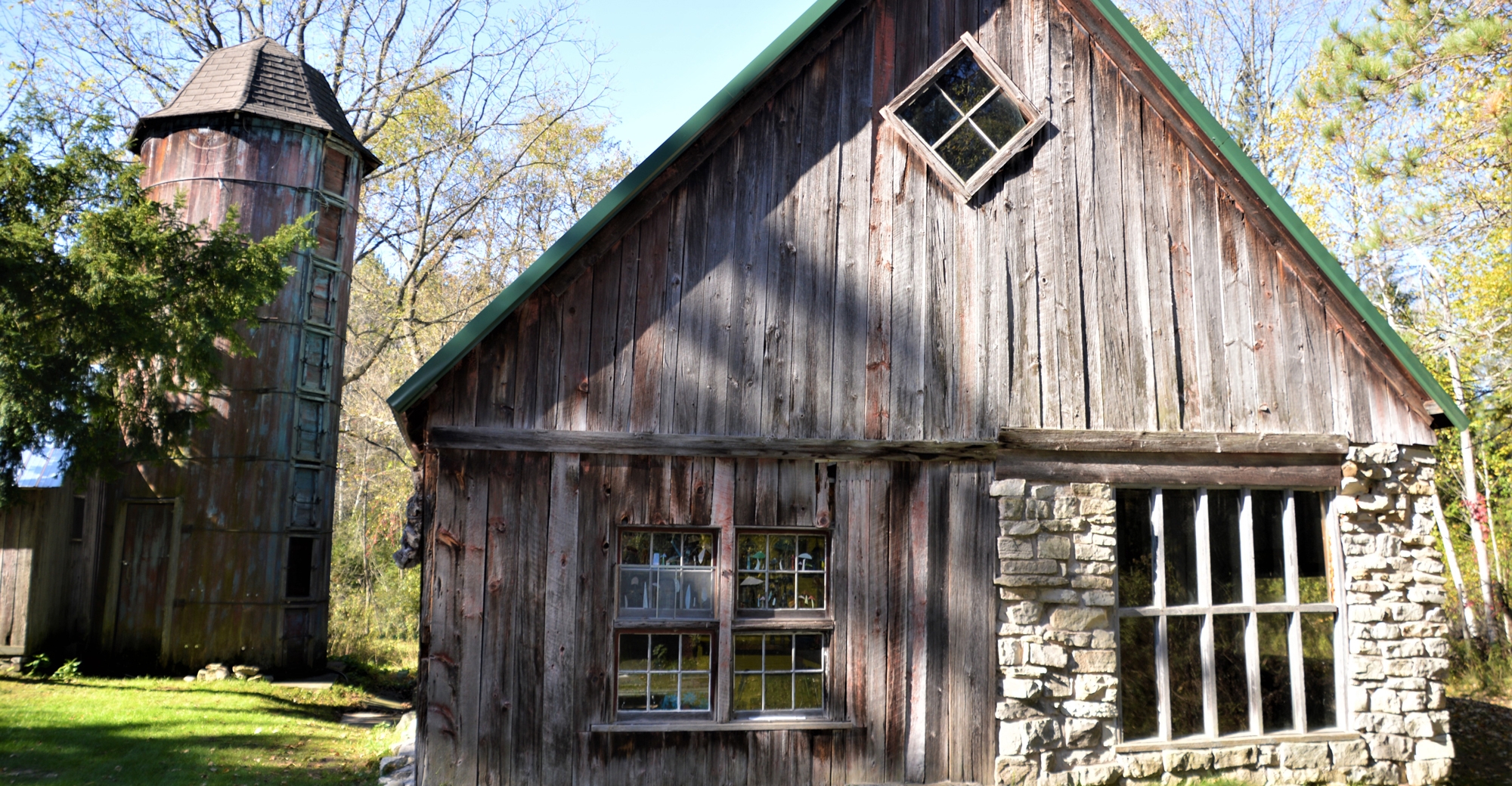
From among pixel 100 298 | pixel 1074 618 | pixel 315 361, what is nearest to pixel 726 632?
pixel 1074 618

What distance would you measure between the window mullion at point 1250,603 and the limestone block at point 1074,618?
4.50 feet

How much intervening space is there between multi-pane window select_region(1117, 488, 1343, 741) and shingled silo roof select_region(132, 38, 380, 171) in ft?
39.8

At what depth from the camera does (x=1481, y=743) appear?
31.6ft

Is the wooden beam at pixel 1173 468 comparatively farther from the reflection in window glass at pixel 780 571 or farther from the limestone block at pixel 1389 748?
the limestone block at pixel 1389 748

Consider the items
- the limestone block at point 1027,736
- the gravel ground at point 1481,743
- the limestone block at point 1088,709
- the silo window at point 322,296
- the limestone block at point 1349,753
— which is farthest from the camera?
the silo window at point 322,296

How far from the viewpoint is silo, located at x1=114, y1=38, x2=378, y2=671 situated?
12195mm

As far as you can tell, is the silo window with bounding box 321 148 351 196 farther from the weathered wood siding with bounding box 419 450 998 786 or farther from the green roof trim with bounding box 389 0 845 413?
the weathered wood siding with bounding box 419 450 998 786

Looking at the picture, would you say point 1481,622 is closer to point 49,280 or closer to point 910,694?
point 910,694

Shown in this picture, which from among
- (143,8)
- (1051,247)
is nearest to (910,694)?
(1051,247)

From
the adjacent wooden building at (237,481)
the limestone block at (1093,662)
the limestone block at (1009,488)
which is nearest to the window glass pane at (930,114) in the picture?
the limestone block at (1009,488)

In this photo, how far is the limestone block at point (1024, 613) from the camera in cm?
682

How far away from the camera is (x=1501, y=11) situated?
1010 cm

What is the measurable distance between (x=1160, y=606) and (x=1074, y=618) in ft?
2.66

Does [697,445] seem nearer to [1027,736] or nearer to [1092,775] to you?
[1027,736]
